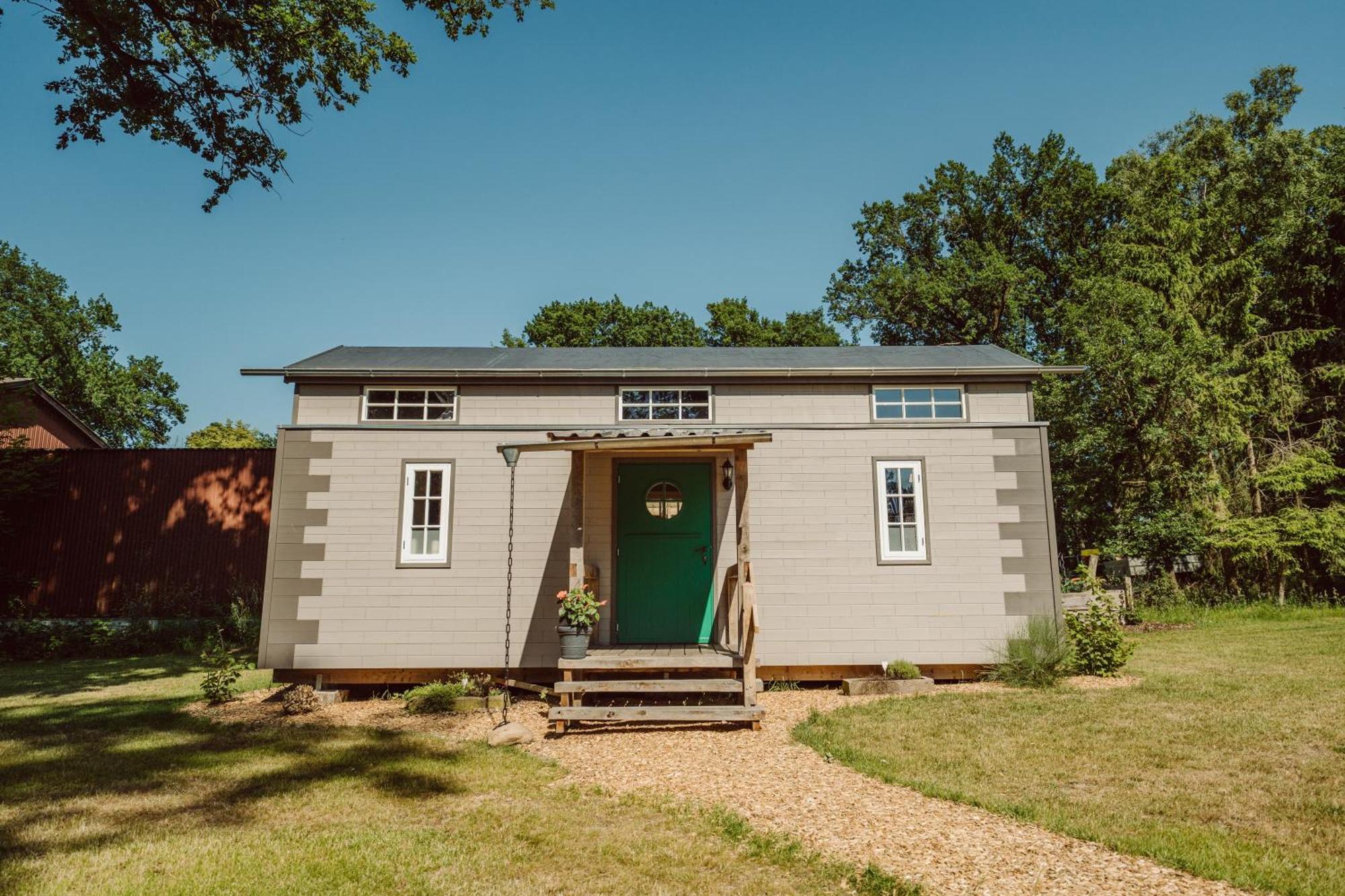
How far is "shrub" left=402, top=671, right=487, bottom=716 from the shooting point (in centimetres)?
830

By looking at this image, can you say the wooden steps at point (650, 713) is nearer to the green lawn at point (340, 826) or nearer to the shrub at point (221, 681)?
the green lawn at point (340, 826)

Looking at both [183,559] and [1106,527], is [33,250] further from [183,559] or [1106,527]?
[1106,527]

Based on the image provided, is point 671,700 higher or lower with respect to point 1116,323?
lower

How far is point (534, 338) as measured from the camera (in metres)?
31.4

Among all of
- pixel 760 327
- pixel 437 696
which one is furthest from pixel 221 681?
pixel 760 327

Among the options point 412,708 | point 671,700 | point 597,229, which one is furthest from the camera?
point 597,229

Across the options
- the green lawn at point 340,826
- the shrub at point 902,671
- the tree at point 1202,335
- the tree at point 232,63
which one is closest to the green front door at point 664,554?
the shrub at point 902,671

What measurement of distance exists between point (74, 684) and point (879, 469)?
11505 mm

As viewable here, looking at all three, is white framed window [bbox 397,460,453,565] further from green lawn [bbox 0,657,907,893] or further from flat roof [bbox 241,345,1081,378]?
green lawn [bbox 0,657,907,893]

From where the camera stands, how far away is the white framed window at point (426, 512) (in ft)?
30.3

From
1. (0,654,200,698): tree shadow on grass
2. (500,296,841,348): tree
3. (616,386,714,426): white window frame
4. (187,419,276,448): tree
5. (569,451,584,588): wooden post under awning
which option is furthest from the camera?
(187,419,276,448): tree

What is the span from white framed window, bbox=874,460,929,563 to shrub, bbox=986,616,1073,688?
1.48m

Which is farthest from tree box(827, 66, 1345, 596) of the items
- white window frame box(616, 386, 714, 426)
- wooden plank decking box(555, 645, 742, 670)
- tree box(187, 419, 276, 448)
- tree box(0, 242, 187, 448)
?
tree box(0, 242, 187, 448)

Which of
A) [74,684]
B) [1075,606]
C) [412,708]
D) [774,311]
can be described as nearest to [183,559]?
[74,684]
